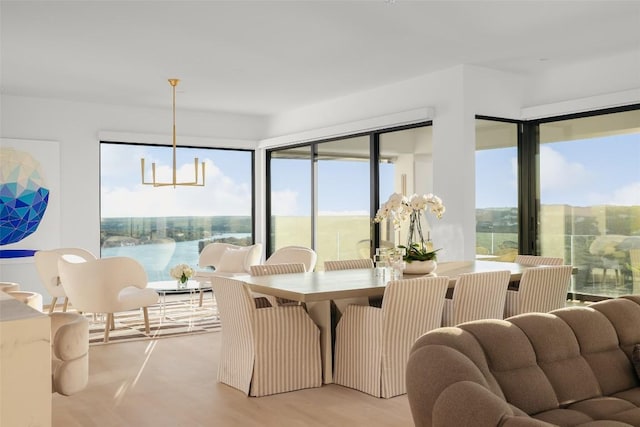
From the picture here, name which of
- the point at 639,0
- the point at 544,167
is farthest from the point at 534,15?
the point at 544,167

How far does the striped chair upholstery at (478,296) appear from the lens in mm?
4219

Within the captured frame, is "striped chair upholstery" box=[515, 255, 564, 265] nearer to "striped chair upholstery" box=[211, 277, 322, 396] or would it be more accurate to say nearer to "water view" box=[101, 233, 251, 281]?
"striped chair upholstery" box=[211, 277, 322, 396]

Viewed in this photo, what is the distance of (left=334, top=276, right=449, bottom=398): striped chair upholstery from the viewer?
161 inches

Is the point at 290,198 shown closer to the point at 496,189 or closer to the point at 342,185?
the point at 342,185

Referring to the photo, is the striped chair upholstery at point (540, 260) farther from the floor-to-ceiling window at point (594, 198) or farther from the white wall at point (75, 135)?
the white wall at point (75, 135)

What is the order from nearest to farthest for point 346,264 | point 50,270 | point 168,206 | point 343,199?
point 346,264, point 50,270, point 343,199, point 168,206

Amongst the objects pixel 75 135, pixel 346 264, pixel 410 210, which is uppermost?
pixel 75 135

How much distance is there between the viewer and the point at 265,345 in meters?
4.25

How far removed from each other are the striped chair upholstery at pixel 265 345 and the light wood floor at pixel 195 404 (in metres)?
0.09

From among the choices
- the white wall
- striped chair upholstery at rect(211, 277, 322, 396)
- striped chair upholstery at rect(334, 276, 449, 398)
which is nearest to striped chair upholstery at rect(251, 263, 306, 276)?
striped chair upholstery at rect(211, 277, 322, 396)

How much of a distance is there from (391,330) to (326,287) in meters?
0.51

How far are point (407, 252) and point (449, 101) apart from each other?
2.38 m

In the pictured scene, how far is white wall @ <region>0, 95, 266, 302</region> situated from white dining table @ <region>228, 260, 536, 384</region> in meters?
4.84

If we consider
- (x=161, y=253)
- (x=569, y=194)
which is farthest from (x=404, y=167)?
(x=161, y=253)
